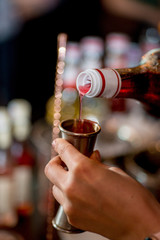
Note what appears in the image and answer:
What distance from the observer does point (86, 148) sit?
0.54 meters

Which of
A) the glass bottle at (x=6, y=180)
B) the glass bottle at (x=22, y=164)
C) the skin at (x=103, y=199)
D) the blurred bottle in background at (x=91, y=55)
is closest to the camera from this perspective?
the skin at (x=103, y=199)

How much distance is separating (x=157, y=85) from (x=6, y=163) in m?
Result: 0.64

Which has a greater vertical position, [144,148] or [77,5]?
[77,5]

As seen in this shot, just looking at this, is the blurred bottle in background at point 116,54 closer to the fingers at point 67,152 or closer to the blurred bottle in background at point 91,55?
the blurred bottle in background at point 91,55

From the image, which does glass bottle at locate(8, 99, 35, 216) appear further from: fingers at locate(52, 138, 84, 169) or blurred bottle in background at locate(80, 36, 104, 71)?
fingers at locate(52, 138, 84, 169)

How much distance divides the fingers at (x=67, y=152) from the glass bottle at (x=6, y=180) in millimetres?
501

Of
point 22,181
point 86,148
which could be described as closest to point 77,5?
point 22,181

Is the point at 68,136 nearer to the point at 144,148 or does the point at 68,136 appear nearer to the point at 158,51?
the point at 158,51

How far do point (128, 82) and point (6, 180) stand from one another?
2.01 ft

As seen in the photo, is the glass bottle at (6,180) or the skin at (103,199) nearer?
the skin at (103,199)

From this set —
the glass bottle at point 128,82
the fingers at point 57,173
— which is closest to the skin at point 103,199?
the fingers at point 57,173

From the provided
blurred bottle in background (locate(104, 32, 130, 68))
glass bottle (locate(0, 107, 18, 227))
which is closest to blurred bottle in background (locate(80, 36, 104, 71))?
blurred bottle in background (locate(104, 32, 130, 68))

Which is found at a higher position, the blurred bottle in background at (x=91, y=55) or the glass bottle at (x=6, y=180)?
the blurred bottle in background at (x=91, y=55)

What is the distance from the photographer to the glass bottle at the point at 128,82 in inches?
21.1
